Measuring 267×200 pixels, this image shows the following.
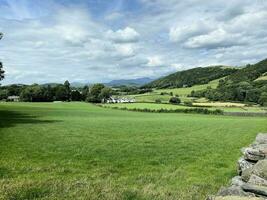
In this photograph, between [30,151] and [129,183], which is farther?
[30,151]

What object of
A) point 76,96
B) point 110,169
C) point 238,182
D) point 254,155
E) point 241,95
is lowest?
point 110,169

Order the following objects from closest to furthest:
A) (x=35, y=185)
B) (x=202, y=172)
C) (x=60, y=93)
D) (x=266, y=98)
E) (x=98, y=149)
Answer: (x=35, y=185) < (x=202, y=172) < (x=98, y=149) < (x=266, y=98) < (x=60, y=93)

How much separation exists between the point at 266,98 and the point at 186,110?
152ft

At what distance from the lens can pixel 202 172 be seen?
18.3 meters

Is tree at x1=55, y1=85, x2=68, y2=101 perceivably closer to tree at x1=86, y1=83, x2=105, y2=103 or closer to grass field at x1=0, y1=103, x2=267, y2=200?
tree at x1=86, y1=83, x2=105, y2=103

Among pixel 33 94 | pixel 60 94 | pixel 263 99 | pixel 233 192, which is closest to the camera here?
pixel 233 192

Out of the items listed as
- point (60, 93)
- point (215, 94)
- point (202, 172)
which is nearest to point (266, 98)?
point (215, 94)

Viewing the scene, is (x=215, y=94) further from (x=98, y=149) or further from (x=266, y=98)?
(x=98, y=149)

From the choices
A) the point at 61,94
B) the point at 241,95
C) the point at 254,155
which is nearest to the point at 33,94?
the point at 61,94

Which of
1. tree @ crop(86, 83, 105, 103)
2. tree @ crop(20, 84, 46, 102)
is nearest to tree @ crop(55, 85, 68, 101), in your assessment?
tree @ crop(20, 84, 46, 102)

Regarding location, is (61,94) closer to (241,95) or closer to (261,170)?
(241,95)

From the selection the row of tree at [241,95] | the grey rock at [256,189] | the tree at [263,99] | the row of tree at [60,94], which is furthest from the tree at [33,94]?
the grey rock at [256,189]

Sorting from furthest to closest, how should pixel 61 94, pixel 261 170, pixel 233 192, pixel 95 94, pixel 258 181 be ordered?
pixel 61 94 < pixel 95 94 < pixel 261 170 < pixel 258 181 < pixel 233 192

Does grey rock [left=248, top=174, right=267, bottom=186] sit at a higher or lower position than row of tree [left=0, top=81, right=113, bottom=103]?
lower
